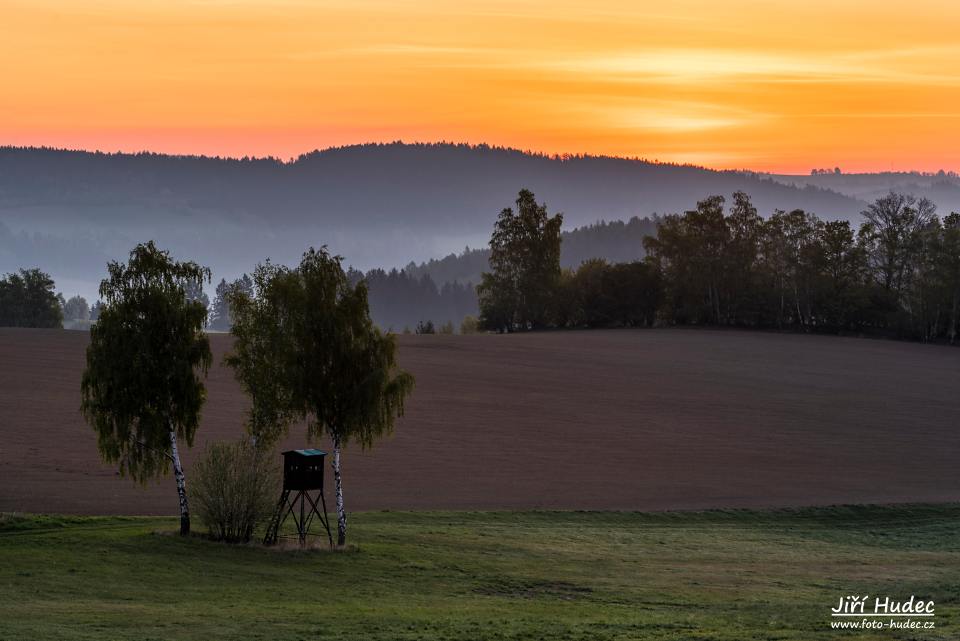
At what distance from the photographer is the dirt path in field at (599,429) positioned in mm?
42469

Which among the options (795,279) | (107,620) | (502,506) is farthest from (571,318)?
(107,620)

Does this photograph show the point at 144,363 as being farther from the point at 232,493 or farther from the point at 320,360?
the point at 320,360

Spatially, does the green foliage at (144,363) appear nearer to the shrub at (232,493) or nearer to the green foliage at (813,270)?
the shrub at (232,493)

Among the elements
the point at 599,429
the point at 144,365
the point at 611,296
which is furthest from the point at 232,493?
the point at 611,296

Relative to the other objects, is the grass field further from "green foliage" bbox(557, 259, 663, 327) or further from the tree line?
"green foliage" bbox(557, 259, 663, 327)

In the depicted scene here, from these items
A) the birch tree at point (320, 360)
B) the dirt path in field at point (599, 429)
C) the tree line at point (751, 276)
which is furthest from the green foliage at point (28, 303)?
the birch tree at point (320, 360)

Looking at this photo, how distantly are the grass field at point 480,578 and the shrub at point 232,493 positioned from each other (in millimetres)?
673

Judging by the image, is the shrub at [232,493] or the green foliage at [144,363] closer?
the shrub at [232,493]

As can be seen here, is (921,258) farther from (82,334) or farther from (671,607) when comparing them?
(671,607)

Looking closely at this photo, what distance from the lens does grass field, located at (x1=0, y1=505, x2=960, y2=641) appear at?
21.4m

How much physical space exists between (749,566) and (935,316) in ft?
266

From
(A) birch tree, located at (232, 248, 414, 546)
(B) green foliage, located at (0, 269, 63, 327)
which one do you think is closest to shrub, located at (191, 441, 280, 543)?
(A) birch tree, located at (232, 248, 414, 546)

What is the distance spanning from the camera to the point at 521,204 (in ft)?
391

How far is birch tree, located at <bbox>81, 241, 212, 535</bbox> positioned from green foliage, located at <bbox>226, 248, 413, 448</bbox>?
73.0 inches
